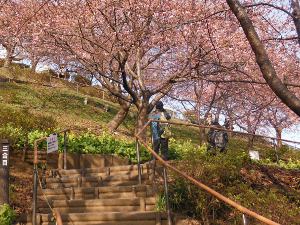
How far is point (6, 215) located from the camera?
7422mm

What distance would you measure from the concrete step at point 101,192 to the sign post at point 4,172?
2.74ft

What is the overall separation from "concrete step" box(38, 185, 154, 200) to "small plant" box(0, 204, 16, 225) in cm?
101

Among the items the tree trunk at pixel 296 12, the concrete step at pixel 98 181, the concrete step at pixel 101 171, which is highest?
the tree trunk at pixel 296 12

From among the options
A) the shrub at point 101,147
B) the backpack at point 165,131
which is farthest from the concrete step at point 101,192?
the backpack at point 165,131

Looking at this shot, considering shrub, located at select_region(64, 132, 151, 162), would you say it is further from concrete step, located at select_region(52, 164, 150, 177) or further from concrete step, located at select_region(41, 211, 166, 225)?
concrete step, located at select_region(41, 211, 166, 225)

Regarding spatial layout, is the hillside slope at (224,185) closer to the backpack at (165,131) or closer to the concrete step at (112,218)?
the backpack at (165,131)

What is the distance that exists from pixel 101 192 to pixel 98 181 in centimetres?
78

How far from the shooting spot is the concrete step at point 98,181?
9.66 metres

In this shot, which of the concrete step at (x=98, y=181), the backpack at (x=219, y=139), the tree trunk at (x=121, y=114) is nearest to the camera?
the concrete step at (x=98, y=181)

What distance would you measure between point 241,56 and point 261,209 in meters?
10.4

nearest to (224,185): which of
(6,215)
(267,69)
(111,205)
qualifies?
(111,205)

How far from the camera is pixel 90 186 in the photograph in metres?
9.91

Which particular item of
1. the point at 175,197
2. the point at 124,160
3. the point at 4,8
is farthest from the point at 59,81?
the point at 175,197

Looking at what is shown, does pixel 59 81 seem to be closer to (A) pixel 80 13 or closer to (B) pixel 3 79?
(B) pixel 3 79
